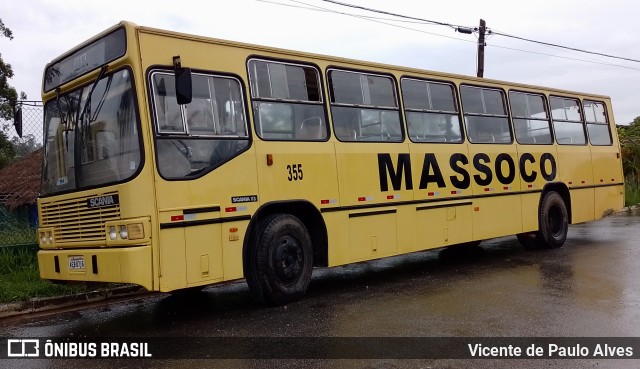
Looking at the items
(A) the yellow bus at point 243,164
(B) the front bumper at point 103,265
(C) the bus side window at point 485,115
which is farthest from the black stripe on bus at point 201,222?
(C) the bus side window at point 485,115

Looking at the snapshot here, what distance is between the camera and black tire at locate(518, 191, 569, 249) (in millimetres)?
11273

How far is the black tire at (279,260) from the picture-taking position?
682 cm

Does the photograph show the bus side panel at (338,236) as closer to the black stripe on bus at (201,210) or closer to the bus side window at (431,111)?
the black stripe on bus at (201,210)

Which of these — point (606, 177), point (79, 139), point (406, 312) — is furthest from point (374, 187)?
point (606, 177)

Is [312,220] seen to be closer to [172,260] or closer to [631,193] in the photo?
[172,260]

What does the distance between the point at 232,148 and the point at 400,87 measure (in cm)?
330

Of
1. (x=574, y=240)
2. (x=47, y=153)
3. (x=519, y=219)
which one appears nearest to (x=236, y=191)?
(x=47, y=153)

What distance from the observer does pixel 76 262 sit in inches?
253

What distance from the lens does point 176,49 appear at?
6.45 meters

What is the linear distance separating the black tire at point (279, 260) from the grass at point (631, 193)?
57.7 ft

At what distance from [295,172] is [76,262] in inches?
105

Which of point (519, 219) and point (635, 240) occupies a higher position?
point (519, 219)

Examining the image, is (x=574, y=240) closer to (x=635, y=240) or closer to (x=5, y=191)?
(x=635, y=240)

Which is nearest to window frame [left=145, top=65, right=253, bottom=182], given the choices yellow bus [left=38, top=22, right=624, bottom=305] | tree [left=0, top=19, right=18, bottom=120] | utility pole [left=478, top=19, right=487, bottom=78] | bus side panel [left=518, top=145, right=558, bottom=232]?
yellow bus [left=38, top=22, right=624, bottom=305]
